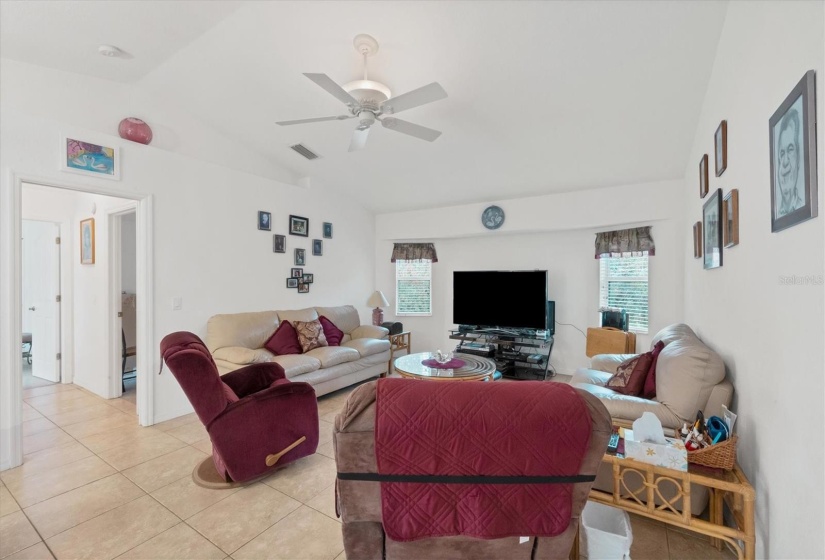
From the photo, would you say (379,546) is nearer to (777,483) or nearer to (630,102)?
(777,483)

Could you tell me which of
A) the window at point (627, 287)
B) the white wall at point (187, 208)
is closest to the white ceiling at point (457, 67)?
the white wall at point (187, 208)

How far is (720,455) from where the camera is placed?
1583 mm

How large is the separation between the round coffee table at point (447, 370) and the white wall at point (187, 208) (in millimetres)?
2000

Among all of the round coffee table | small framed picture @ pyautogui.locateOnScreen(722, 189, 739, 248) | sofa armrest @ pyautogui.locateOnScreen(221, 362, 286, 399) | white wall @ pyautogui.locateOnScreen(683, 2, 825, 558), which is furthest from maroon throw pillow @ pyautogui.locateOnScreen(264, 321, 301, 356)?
small framed picture @ pyautogui.locateOnScreen(722, 189, 739, 248)

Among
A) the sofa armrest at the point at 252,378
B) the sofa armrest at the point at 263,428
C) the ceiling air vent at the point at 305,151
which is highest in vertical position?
the ceiling air vent at the point at 305,151

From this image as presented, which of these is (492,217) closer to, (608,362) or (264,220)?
(608,362)

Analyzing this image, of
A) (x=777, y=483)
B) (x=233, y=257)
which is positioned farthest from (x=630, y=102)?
(x=233, y=257)

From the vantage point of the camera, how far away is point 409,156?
14.3ft

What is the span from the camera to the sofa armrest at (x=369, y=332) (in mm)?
5152

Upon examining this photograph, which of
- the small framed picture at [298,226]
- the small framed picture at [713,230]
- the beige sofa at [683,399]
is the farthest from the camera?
the small framed picture at [298,226]

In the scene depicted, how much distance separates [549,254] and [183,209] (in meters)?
4.45

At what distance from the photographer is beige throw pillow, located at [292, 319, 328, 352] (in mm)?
4277

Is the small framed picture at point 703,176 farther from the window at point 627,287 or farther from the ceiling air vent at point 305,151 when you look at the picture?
the ceiling air vent at point 305,151

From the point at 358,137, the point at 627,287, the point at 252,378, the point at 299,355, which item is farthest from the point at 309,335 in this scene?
the point at 627,287
